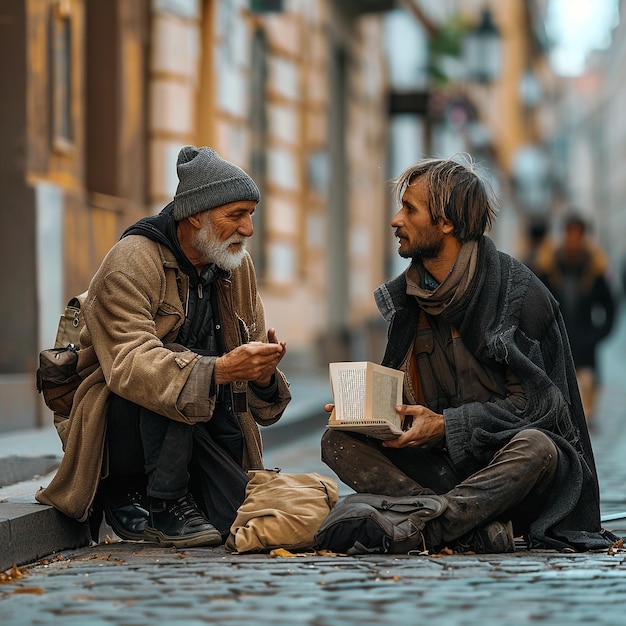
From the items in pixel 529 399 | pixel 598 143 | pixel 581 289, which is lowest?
pixel 529 399

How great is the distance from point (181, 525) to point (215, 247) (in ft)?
3.22

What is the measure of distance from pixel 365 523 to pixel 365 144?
17.0 metres

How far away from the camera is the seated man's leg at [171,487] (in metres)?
5.40

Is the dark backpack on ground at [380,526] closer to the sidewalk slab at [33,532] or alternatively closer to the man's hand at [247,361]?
the man's hand at [247,361]

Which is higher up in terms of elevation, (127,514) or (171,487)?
Answer: (171,487)

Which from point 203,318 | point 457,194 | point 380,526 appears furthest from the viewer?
point 203,318

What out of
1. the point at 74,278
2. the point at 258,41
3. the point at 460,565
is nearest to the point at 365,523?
the point at 460,565

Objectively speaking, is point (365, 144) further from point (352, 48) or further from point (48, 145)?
point (48, 145)

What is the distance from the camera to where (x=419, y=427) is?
5363mm

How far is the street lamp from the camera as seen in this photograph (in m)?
27.2

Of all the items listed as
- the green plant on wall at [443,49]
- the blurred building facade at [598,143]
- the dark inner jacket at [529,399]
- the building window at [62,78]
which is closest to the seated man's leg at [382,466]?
the dark inner jacket at [529,399]

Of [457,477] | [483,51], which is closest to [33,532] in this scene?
[457,477]

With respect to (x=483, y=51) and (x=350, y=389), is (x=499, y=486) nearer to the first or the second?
(x=350, y=389)

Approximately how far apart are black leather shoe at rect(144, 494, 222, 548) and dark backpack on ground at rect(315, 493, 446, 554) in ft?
1.43
